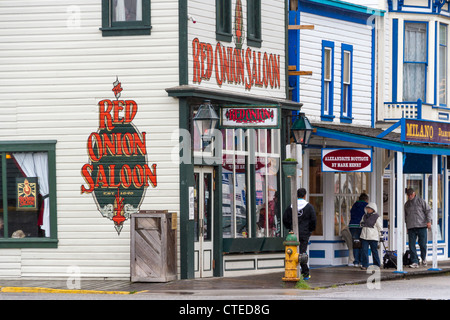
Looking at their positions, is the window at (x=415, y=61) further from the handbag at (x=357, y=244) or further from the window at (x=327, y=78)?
the handbag at (x=357, y=244)

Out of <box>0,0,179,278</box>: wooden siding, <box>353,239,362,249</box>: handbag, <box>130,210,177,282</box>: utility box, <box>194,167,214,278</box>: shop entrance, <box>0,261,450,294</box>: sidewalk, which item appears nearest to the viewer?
<box>0,261,450,294</box>: sidewalk

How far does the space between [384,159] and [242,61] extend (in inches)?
231

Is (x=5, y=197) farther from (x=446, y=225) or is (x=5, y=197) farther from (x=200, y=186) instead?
(x=446, y=225)

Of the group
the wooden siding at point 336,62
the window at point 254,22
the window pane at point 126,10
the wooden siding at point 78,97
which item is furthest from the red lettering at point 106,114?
the wooden siding at point 336,62

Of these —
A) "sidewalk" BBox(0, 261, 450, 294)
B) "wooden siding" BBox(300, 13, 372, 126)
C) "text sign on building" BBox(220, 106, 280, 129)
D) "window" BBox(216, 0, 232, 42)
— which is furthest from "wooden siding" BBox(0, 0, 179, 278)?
"wooden siding" BBox(300, 13, 372, 126)

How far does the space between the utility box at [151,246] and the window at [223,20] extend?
4206mm

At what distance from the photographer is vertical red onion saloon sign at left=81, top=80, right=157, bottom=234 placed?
1956 cm

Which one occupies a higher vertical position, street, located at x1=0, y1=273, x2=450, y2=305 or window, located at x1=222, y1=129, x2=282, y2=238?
window, located at x1=222, y1=129, x2=282, y2=238

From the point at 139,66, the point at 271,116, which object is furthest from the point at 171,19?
the point at 271,116

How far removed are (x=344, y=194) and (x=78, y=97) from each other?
26.1ft

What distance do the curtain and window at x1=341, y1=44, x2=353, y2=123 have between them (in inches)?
332

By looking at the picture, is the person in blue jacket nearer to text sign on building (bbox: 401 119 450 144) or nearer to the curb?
text sign on building (bbox: 401 119 450 144)

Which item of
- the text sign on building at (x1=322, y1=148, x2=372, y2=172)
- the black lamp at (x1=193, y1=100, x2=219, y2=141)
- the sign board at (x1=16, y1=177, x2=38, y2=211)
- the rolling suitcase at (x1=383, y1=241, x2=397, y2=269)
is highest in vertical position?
the black lamp at (x1=193, y1=100, x2=219, y2=141)

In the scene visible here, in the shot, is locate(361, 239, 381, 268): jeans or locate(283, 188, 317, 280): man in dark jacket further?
locate(361, 239, 381, 268): jeans
